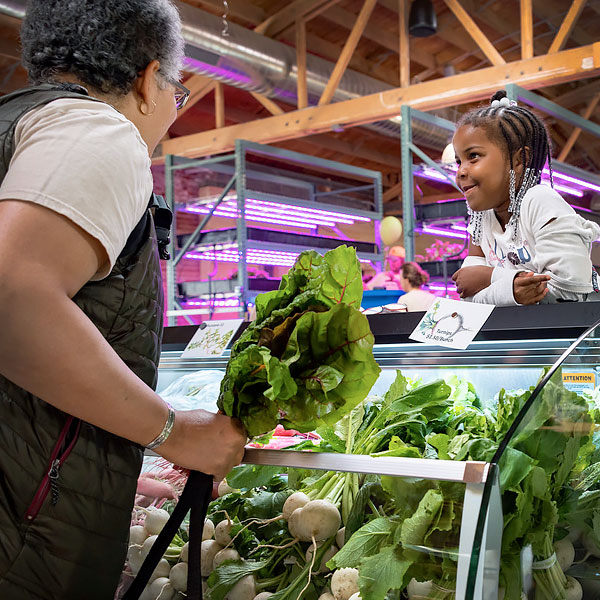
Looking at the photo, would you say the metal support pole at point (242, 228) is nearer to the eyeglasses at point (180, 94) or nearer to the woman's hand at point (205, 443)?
the eyeglasses at point (180, 94)

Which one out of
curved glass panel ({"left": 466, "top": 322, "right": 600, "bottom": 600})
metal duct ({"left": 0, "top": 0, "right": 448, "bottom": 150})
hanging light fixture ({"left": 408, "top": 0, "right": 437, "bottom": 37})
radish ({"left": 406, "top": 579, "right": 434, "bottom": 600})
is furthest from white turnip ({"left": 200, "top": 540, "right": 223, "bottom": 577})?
hanging light fixture ({"left": 408, "top": 0, "right": 437, "bottom": 37})

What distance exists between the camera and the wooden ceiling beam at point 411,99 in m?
5.49

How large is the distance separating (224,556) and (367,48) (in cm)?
848

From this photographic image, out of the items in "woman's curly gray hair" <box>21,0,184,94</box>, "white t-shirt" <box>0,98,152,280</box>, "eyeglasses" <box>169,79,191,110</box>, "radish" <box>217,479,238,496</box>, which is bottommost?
"radish" <box>217,479,238,496</box>

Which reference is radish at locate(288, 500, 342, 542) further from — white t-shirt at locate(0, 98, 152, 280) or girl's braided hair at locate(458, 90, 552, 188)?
girl's braided hair at locate(458, 90, 552, 188)

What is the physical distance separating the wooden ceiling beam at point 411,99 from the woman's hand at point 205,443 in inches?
203

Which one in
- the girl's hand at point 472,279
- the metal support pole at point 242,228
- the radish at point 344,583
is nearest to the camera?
the radish at point 344,583

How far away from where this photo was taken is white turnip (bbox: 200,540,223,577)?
125 centimetres

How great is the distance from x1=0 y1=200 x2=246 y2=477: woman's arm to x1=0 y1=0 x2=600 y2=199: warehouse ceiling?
5.14 m

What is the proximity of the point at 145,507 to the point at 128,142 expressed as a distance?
2.39 ft

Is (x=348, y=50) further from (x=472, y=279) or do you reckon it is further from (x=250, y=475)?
(x=250, y=475)

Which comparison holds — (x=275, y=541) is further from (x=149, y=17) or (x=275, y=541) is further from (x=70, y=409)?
(x=149, y=17)

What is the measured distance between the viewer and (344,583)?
105 centimetres

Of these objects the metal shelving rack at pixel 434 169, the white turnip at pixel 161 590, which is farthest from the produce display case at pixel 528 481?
the metal shelving rack at pixel 434 169
